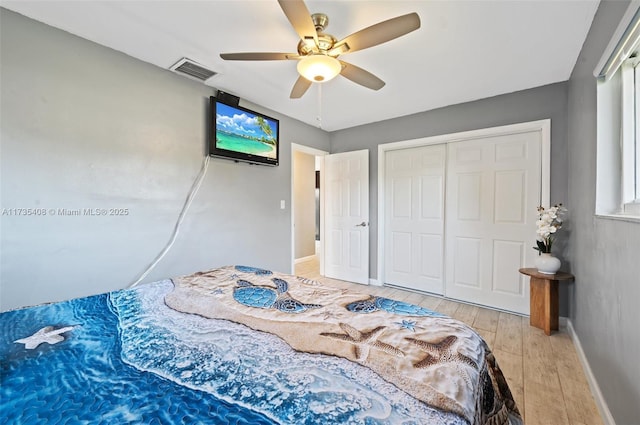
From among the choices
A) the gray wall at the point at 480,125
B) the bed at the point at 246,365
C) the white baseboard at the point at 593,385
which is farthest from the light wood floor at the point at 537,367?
the bed at the point at 246,365

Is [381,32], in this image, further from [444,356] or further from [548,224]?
[548,224]

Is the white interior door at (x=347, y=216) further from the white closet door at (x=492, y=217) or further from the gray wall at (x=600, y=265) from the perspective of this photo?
the gray wall at (x=600, y=265)

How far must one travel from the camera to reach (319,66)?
5.46 feet

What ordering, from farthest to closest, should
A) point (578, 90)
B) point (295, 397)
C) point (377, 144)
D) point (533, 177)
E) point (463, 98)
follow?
1. point (377, 144)
2. point (463, 98)
3. point (533, 177)
4. point (578, 90)
5. point (295, 397)

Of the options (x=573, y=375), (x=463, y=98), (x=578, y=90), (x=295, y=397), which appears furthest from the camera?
(x=463, y=98)

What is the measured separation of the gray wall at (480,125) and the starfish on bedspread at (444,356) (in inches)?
98.7

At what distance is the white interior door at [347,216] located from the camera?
3.91 meters

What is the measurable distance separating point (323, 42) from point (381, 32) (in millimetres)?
381

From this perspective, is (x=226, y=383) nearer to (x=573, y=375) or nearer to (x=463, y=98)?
(x=573, y=375)

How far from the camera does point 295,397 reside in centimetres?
Answer: 67

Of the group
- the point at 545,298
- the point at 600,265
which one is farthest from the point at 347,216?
the point at 600,265

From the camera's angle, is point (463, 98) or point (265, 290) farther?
point (463, 98)

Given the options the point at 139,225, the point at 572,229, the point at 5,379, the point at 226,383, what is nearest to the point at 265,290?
the point at 226,383

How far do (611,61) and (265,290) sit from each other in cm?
Result: 232
